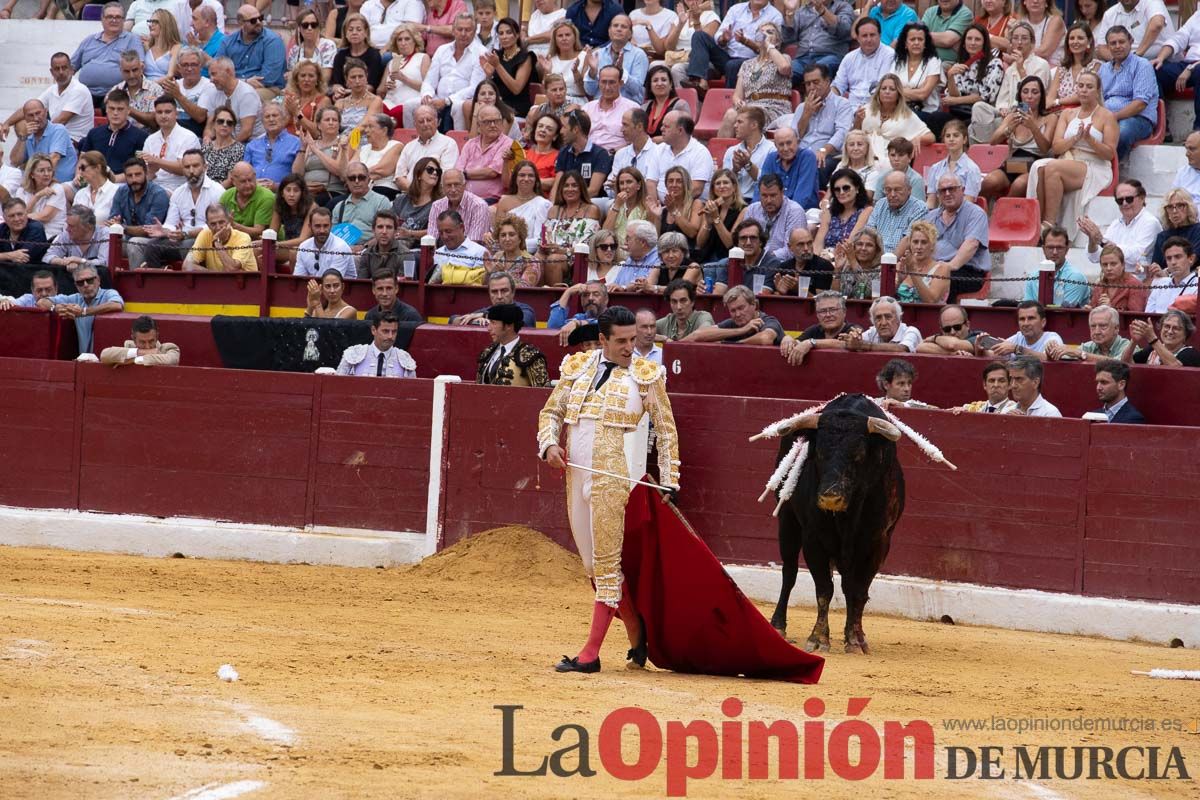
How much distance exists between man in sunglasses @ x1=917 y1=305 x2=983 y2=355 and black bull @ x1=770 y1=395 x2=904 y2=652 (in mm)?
1931

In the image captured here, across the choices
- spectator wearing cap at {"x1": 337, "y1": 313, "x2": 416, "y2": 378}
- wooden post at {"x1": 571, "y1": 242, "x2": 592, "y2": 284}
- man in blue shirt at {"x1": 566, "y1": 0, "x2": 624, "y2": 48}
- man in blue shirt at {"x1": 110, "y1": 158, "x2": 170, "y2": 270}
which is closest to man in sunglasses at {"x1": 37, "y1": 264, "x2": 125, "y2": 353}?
man in blue shirt at {"x1": 110, "y1": 158, "x2": 170, "y2": 270}

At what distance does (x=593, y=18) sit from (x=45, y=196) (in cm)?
442

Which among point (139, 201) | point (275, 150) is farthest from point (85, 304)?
point (275, 150)

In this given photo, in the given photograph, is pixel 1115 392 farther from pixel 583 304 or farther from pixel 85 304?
pixel 85 304

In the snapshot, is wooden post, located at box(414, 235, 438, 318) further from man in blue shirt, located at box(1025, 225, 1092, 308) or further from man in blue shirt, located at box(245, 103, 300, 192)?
man in blue shirt, located at box(1025, 225, 1092, 308)

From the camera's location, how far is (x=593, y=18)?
14453mm

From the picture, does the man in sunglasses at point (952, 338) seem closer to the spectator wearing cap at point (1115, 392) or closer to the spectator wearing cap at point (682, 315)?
the spectator wearing cap at point (1115, 392)

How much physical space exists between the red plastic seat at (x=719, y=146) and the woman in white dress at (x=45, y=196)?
484cm

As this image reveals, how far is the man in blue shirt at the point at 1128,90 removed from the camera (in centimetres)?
1196

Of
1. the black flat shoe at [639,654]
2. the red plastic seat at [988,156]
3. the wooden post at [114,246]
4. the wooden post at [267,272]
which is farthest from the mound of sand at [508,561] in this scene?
the red plastic seat at [988,156]

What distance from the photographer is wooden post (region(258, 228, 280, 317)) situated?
39.5ft

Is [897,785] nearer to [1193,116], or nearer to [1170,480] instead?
[1170,480]

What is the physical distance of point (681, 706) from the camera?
6270 mm

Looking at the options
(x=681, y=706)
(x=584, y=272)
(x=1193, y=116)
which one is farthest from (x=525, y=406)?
(x=1193, y=116)
